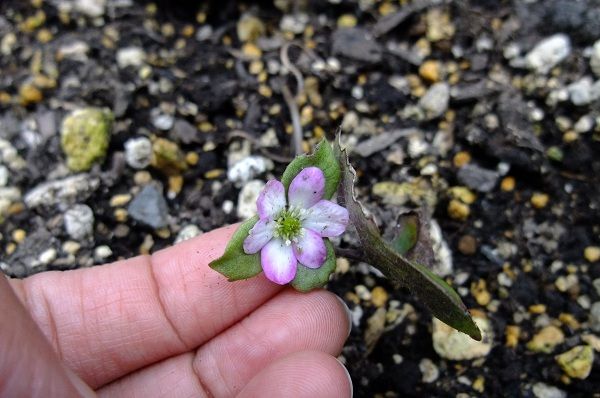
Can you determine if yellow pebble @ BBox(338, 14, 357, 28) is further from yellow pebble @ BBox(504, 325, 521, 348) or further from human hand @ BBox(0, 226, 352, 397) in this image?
yellow pebble @ BBox(504, 325, 521, 348)

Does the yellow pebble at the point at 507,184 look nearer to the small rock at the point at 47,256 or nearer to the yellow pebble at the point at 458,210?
the yellow pebble at the point at 458,210

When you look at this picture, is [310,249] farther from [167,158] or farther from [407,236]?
[167,158]

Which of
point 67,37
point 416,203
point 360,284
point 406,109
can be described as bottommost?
point 360,284

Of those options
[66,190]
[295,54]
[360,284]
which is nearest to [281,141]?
[295,54]

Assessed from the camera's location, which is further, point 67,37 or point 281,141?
point 67,37

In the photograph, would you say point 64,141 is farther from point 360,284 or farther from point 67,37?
point 360,284

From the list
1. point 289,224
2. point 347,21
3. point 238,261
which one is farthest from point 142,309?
point 347,21

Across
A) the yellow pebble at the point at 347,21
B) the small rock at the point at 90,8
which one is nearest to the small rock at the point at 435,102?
the yellow pebble at the point at 347,21
